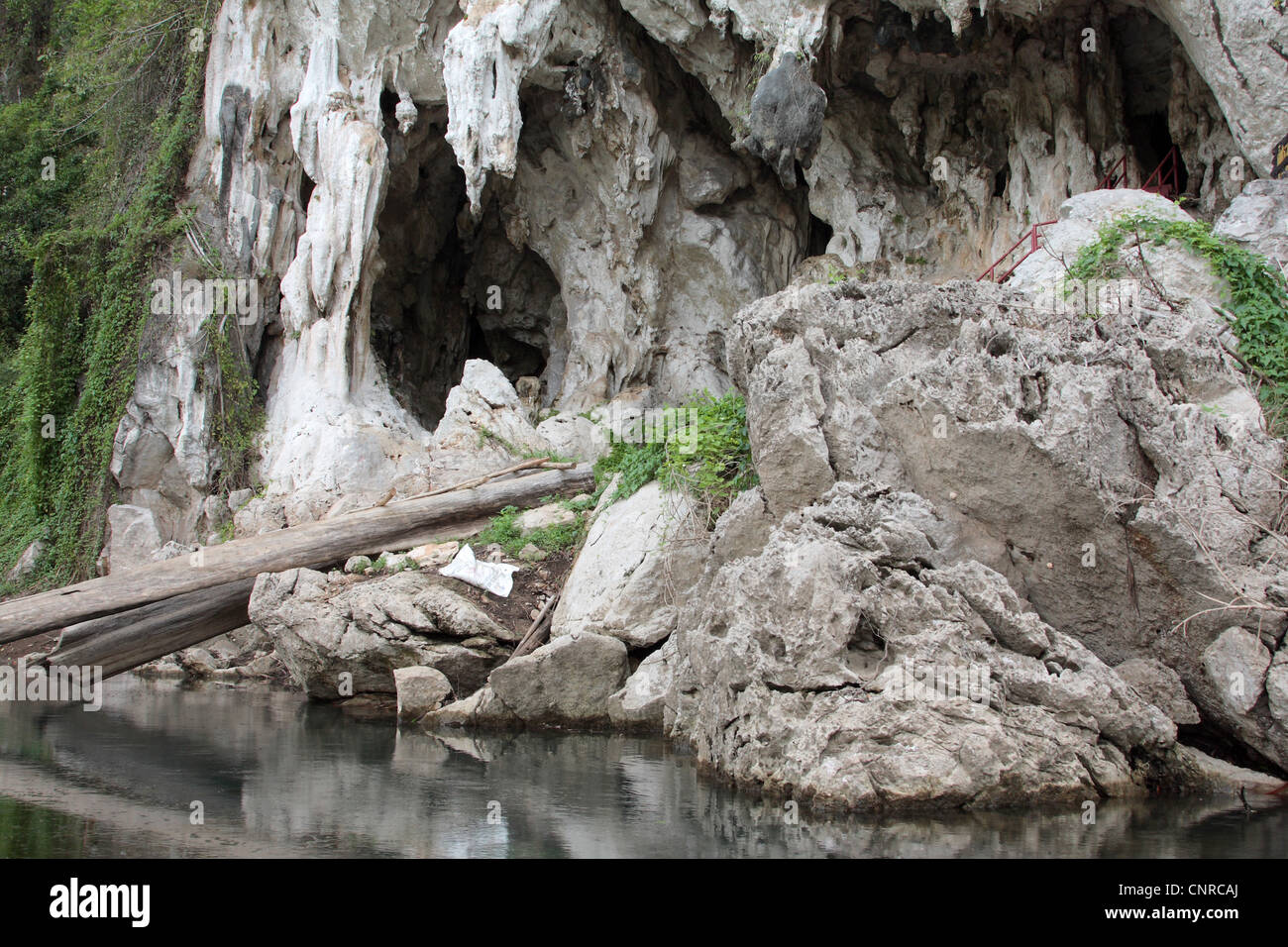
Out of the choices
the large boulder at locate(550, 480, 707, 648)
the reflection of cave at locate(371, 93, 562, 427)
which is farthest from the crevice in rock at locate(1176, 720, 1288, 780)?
the reflection of cave at locate(371, 93, 562, 427)

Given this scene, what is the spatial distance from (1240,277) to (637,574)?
6204mm

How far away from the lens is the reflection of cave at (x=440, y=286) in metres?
19.8

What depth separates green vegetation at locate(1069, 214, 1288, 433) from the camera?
8.61m

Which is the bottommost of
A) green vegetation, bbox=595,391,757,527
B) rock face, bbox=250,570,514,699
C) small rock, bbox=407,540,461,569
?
rock face, bbox=250,570,514,699

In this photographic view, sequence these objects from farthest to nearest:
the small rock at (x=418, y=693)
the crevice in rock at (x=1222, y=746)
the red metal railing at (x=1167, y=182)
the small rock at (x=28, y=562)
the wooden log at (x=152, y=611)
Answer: the small rock at (x=28, y=562)
the red metal railing at (x=1167, y=182)
the wooden log at (x=152, y=611)
the small rock at (x=418, y=693)
the crevice in rock at (x=1222, y=746)

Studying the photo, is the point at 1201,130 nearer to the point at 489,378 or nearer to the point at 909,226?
the point at 909,226

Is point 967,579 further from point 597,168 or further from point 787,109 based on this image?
point 597,168

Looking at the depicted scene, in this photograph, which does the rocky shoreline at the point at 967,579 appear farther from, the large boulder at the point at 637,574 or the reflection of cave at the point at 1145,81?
the reflection of cave at the point at 1145,81

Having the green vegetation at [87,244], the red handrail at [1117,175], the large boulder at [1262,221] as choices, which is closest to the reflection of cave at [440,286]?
the green vegetation at [87,244]

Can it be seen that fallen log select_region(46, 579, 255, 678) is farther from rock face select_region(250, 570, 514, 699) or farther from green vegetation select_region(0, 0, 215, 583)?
green vegetation select_region(0, 0, 215, 583)

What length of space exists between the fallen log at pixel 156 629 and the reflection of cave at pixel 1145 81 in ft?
45.8

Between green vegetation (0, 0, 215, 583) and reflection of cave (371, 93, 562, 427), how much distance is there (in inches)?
156

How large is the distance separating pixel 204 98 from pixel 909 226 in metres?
12.8

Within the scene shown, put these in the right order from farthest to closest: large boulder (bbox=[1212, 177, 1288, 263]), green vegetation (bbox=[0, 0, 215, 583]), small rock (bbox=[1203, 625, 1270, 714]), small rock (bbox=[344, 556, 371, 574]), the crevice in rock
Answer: green vegetation (bbox=[0, 0, 215, 583]), small rock (bbox=[344, 556, 371, 574]), large boulder (bbox=[1212, 177, 1288, 263]), the crevice in rock, small rock (bbox=[1203, 625, 1270, 714])
